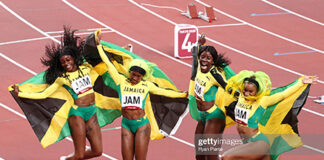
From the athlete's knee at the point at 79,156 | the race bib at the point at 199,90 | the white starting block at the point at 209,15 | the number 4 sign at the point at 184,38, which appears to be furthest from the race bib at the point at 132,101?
the white starting block at the point at 209,15

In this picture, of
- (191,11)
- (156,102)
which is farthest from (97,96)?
(191,11)

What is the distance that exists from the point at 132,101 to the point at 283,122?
2.32 m

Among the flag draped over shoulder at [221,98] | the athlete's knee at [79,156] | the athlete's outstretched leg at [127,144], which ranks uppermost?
the flag draped over shoulder at [221,98]

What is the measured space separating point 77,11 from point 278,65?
245 inches

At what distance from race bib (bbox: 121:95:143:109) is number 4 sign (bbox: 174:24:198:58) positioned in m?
7.28

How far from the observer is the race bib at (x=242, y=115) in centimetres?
885

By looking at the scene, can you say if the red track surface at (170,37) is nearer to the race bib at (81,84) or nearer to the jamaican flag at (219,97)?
the jamaican flag at (219,97)

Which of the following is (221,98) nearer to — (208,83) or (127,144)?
(208,83)

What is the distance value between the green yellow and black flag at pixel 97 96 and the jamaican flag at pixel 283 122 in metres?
1.38

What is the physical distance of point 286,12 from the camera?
66.7ft

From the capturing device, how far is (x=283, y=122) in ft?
31.7

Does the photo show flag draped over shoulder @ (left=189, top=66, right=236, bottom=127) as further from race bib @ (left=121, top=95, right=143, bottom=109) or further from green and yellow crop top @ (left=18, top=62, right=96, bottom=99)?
green and yellow crop top @ (left=18, top=62, right=96, bottom=99)

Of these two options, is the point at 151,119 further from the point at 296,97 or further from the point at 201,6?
the point at 201,6

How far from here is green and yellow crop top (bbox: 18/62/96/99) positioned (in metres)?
9.61
